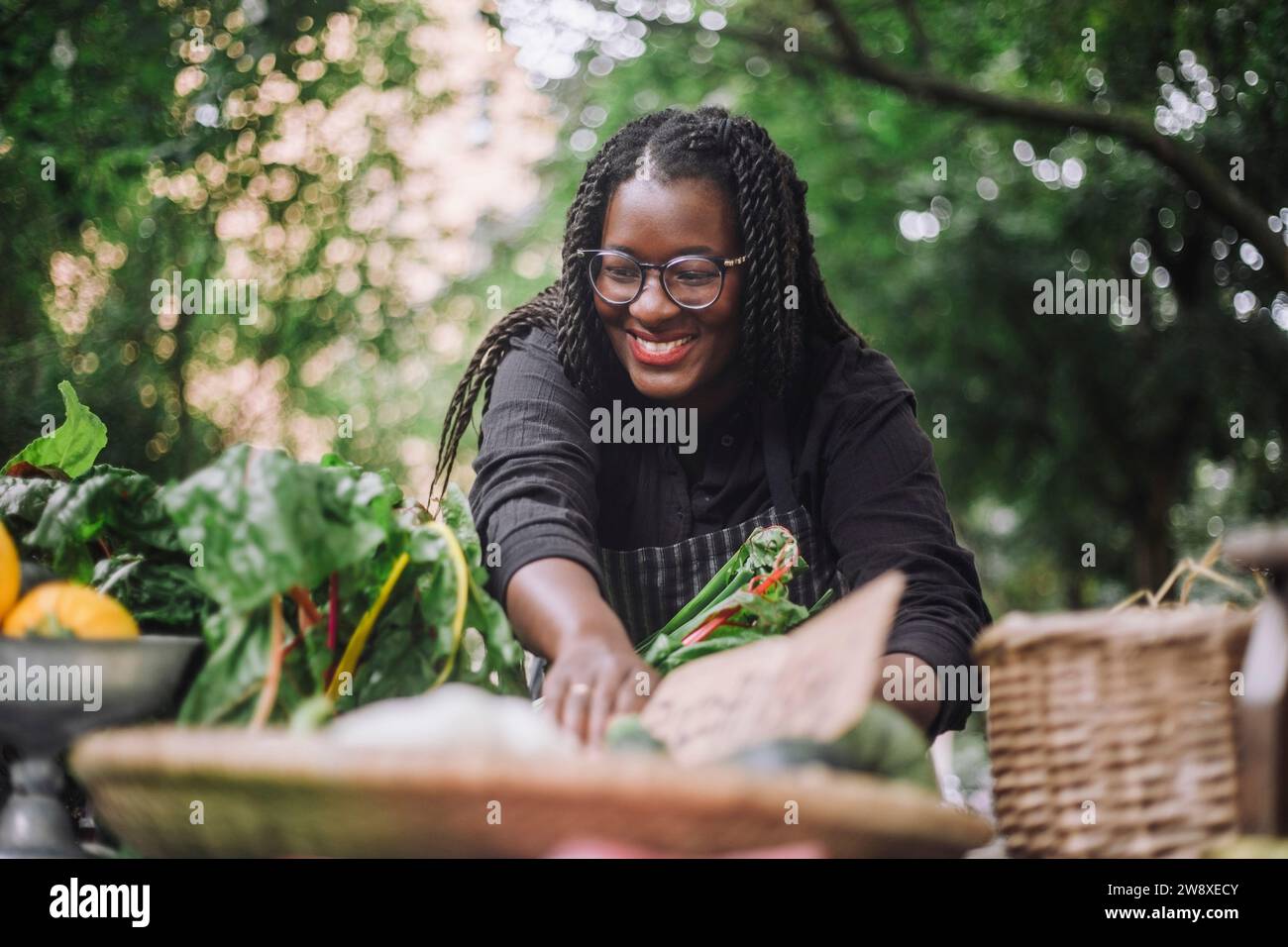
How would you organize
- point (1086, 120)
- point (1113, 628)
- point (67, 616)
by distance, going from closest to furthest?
point (1113, 628) < point (67, 616) < point (1086, 120)

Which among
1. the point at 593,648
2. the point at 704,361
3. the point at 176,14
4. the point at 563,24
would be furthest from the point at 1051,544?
the point at 593,648

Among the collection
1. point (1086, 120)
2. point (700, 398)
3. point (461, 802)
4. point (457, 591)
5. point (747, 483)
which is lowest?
point (461, 802)

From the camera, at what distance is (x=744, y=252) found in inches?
88.7

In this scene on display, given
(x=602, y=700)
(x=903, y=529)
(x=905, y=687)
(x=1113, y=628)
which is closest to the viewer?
(x=1113, y=628)

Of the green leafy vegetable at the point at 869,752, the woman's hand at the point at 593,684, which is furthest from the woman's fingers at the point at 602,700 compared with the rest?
the green leafy vegetable at the point at 869,752

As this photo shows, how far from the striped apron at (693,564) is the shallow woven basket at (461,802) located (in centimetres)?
113

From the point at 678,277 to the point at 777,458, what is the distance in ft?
1.33

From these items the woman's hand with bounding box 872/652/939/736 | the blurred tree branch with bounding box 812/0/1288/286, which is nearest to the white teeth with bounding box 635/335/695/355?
the woman's hand with bounding box 872/652/939/736

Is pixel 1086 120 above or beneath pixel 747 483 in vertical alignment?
above

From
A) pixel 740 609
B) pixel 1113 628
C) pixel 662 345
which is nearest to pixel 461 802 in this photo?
pixel 1113 628

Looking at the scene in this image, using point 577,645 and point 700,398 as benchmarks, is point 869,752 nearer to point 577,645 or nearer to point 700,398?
point 577,645

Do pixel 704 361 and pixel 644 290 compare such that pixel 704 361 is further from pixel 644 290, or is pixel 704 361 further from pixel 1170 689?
pixel 1170 689

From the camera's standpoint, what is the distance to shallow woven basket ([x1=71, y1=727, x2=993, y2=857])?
95 cm
